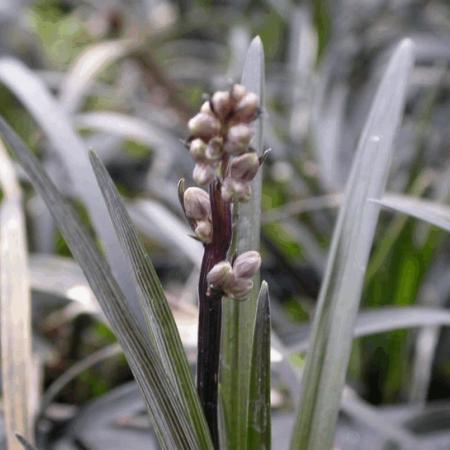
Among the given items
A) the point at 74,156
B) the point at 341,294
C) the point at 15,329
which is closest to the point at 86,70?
the point at 74,156

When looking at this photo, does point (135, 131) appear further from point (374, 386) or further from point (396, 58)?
point (396, 58)

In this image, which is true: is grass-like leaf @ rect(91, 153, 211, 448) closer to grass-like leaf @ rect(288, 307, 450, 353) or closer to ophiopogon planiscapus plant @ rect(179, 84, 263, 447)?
ophiopogon planiscapus plant @ rect(179, 84, 263, 447)

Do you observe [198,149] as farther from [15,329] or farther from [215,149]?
[15,329]

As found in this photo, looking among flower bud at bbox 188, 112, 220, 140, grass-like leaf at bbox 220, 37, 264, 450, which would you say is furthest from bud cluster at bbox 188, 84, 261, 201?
grass-like leaf at bbox 220, 37, 264, 450

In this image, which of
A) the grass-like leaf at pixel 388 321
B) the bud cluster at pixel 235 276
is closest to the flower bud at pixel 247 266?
the bud cluster at pixel 235 276

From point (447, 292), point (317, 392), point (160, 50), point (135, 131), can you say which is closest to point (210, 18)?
point (160, 50)

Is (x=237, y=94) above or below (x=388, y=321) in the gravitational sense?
above
